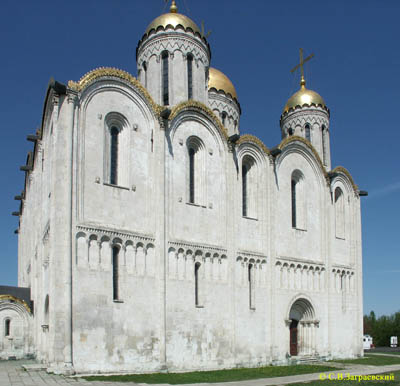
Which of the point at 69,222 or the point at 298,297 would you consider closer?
the point at 69,222

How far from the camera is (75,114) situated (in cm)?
2081

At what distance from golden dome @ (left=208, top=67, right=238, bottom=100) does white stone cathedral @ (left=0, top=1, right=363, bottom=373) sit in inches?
318

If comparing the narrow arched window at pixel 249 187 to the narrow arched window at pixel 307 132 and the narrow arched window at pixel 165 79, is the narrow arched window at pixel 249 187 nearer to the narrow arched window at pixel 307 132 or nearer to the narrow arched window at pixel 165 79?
the narrow arched window at pixel 165 79

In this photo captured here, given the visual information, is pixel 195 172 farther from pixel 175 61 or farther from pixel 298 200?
pixel 298 200

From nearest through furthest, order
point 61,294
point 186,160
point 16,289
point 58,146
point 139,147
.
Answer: point 61,294, point 58,146, point 139,147, point 186,160, point 16,289

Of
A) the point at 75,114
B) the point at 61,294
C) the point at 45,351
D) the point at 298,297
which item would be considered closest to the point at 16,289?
the point at 45,351

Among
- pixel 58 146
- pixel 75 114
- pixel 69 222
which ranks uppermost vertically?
pixel 75 114

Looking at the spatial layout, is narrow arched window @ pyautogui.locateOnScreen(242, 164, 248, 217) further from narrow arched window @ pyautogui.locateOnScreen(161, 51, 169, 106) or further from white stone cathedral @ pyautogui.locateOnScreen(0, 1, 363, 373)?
narrow arched window @ pyautogui.locateOnScreen(161, 51, 169, 106)

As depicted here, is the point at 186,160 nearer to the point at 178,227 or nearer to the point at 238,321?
the point at 178,227

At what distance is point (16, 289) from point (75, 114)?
36.3ft

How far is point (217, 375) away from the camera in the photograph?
20781mm

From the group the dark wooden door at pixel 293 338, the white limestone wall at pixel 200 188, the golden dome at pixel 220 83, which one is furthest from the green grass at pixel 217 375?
the golden dome at pixel 220 83

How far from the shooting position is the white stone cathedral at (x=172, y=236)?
20078mm

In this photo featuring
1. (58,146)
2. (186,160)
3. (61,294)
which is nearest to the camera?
(61,294)
